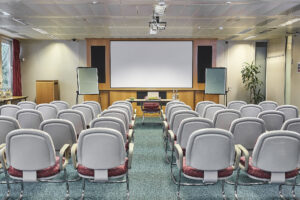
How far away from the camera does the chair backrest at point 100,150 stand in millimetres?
3062

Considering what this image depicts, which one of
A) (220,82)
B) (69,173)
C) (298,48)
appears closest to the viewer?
(69,173)

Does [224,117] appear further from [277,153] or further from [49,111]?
[49,111]

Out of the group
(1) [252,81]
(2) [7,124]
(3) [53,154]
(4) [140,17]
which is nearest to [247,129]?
(3) [53,154]

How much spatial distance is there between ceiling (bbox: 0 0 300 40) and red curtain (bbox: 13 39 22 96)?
1.11 m

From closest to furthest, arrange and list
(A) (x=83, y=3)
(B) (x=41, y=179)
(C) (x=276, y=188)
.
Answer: (B) (x=41, y=179) < (C) (x=276, y=188) < (A) (x=83, y=3)

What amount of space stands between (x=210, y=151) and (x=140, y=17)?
19.3 ft

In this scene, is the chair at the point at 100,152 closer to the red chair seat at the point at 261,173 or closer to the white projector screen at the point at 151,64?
the red chair seat at the point at 261,173

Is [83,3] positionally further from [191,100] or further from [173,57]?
[191,100]

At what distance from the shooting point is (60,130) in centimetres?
385

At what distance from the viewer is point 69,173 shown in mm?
4621

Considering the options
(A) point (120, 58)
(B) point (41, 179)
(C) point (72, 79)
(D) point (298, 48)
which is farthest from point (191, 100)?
(B) point (41, 179)

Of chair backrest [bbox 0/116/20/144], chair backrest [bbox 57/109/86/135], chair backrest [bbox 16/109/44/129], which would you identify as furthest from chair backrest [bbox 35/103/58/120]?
chair backrest [bbox 0/116/20/144]

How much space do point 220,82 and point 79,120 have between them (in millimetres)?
8286

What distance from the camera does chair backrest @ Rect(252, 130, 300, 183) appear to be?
297 centimetres
